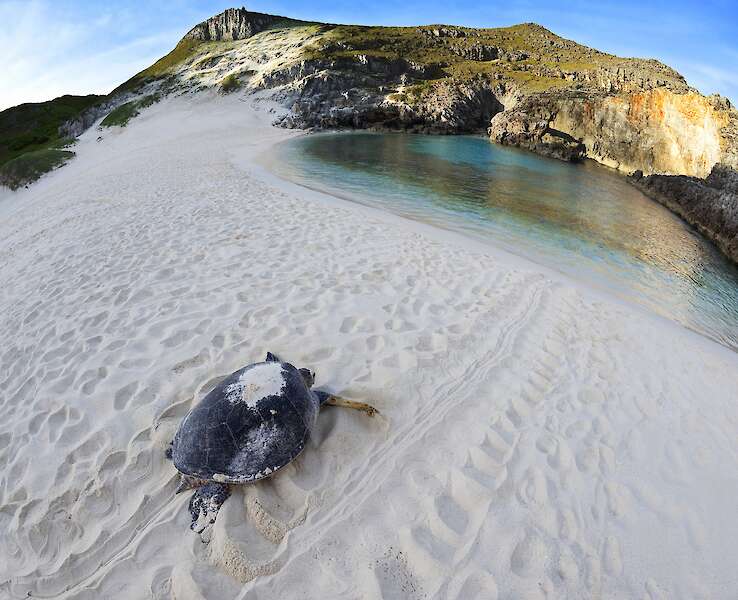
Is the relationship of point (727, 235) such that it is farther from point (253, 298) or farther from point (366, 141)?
point (366, 141)

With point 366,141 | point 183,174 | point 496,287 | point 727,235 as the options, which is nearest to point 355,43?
point 366,141

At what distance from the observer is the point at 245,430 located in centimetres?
356

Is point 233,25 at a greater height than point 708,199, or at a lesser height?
greater

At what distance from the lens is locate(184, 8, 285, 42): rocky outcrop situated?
243 feet

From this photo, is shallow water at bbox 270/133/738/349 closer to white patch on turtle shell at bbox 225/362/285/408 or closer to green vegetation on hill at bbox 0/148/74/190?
white patch on turtle shell at bbox 225/362/285/408

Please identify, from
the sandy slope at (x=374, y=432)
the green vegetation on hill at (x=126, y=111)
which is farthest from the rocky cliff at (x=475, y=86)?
the sandy slope at (x=374, y=432)

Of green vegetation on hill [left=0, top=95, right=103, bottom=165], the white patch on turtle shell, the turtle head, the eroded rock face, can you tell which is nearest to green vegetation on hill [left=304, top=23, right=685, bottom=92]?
the eroded rock face

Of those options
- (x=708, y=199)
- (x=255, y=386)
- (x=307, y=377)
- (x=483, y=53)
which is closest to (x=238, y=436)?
(x=255, y=386)

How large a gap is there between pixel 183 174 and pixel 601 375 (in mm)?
18159

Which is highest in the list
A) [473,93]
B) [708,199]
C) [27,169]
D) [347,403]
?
[473,93]

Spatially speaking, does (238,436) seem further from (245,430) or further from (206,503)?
(206,503)

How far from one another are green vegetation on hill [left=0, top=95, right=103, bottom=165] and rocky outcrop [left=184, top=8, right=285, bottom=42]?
90.6ft

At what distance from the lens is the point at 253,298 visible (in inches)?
264

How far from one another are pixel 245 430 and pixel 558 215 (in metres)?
15.8
